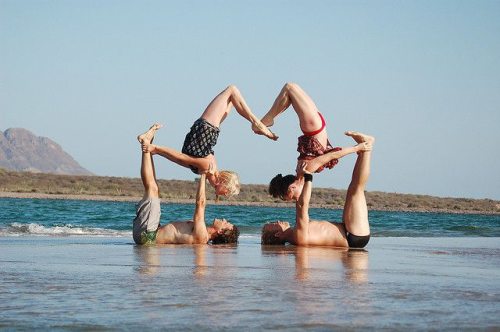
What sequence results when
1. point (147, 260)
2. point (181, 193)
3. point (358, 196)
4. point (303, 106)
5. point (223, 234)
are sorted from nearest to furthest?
point (147, 260) → point (358, 196) → point (303, 106) → point (223, 234) → point (181, 193)

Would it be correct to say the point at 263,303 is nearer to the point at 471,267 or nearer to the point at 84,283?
the point at 84,283

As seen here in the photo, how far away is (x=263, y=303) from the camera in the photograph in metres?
5.06

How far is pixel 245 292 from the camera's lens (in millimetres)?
5582

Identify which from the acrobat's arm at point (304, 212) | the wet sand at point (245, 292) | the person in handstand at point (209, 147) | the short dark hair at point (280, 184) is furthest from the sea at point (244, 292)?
the person in handstand at point (209, 147)

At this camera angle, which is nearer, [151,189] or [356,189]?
[356,189]

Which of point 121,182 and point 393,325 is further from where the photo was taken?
point 121,182

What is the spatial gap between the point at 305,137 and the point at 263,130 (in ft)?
1.76

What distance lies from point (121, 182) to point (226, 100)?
228 ft

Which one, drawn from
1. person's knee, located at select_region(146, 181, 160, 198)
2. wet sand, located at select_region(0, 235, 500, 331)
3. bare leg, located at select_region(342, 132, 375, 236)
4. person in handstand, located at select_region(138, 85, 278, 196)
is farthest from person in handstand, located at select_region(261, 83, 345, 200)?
wet sand, located at select_region(0, 235, 500, 331)

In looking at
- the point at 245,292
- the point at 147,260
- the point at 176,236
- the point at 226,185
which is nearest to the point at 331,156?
the point at 226,185

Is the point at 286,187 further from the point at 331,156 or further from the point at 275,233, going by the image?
the point at 275,233

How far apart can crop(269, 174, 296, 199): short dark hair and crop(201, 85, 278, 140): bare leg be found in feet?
1.73

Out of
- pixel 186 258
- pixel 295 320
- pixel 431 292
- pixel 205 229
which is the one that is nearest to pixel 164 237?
pixel 205 229

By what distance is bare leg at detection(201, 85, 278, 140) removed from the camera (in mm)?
11078
